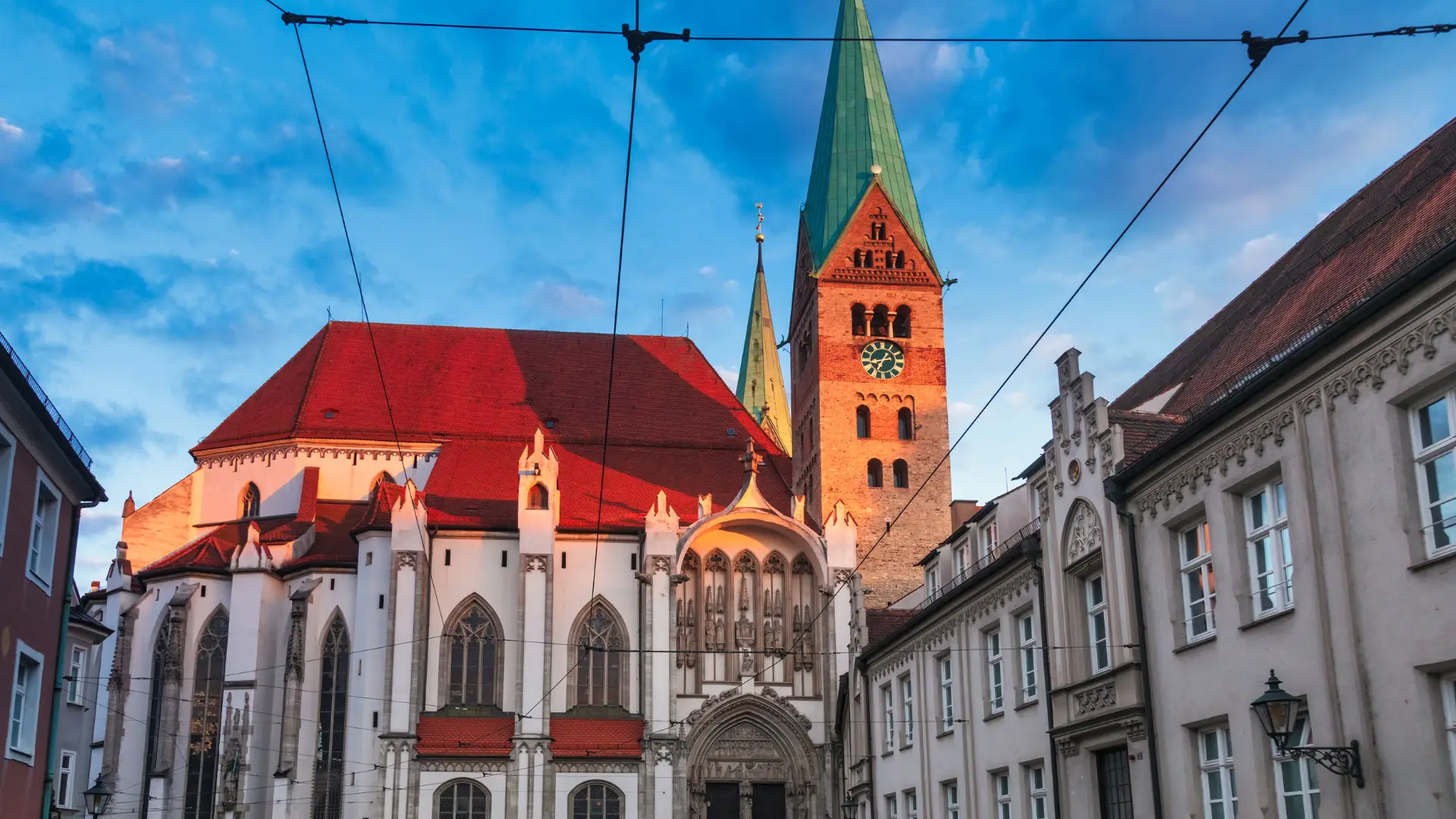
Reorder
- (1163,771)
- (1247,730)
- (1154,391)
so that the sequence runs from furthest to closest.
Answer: (1154,391)
(1163,771)
(1247,730)

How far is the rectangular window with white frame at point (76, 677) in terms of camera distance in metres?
25.0

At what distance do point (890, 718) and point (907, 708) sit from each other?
5.23ft

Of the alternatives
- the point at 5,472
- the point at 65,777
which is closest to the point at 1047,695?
the point at 5,472

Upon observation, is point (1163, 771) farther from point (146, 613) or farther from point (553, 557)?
point (146, 613)

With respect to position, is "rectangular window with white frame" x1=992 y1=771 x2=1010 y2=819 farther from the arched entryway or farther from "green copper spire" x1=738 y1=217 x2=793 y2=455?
"green copper spire" x1=738 y1=217 x2=793 y2=455

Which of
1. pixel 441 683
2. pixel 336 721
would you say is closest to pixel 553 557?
pixel 441 683

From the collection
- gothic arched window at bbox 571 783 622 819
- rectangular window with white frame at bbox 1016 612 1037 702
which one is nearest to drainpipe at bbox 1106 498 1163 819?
rectangular window with white frame at bbox 1016 612 1037 702

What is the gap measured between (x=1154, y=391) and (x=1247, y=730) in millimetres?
9000

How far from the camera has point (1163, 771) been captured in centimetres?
1691

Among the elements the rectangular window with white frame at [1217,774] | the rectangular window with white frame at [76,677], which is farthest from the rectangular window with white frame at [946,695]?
the rectangular window with white frame at [76,677]

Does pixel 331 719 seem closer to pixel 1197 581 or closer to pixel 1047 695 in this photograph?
pixel 1047 695

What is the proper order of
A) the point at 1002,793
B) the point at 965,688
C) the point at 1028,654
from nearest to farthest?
the point at 1028,654 → the point at 1002,793 → the point at 965,688

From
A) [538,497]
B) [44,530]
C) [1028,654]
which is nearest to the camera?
[44,530]

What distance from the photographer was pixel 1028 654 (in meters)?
21.8
